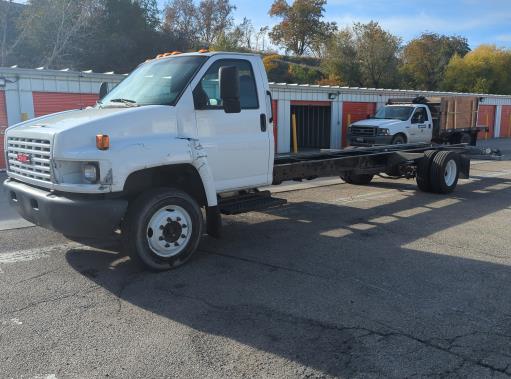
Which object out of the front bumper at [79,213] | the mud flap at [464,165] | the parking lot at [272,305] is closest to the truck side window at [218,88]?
the front bumper at [79,213]

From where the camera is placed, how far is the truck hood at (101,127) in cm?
477

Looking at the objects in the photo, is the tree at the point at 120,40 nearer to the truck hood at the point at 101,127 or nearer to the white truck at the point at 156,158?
the white truck at the point at 156,158

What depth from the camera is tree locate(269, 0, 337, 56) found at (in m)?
74.8

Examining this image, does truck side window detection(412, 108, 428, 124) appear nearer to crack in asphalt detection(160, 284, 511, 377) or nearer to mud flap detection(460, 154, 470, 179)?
mud flap detection(460, 154, 470, 179)

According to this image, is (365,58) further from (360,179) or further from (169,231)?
(169,231)

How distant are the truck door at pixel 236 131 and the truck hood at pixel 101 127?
0.50 meters

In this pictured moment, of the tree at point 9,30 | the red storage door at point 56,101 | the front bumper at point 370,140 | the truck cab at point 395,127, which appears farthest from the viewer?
the tree at point 9,30

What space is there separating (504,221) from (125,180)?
6338 mm

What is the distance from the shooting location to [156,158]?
5.08 meters

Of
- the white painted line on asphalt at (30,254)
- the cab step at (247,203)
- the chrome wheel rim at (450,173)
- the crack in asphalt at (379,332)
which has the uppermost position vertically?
the cab step at (247,203)

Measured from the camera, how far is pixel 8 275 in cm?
531

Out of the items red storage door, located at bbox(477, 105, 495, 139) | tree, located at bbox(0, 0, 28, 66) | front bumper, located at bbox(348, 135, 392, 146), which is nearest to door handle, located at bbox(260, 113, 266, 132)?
front bumper, located at bbox(348, 135, 392, 146)

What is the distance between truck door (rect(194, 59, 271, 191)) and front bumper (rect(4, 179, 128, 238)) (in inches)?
55.0

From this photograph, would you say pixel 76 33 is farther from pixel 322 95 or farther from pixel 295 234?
pixel 295 234
